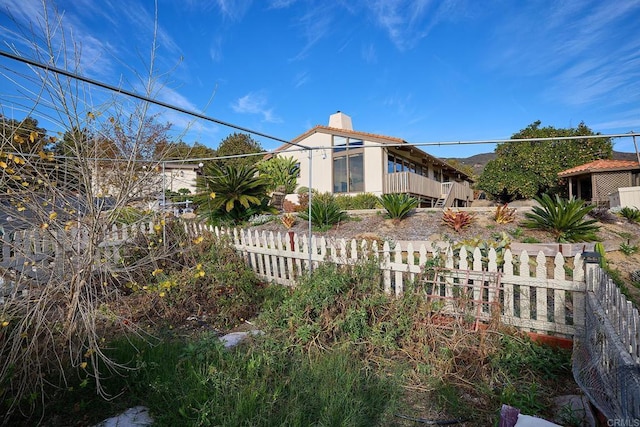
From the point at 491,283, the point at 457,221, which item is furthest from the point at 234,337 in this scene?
the point at 457,221

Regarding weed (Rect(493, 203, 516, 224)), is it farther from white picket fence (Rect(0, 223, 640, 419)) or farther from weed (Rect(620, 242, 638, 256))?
white picket fence (Rect(0, 223, 640, 419))

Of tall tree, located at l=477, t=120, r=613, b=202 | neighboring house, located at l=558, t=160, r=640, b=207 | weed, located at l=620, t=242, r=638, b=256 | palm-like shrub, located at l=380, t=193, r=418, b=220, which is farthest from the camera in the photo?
tall tree, located at l=477, t=120, r=613, b=202

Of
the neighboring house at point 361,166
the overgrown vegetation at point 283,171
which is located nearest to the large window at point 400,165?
the neighboring house at point 361,166

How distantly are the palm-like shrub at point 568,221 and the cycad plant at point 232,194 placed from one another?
7328 millimetres

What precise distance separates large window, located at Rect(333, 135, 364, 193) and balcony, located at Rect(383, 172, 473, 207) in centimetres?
154

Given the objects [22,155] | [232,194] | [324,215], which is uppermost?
[232,194]

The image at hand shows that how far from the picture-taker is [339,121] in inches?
729

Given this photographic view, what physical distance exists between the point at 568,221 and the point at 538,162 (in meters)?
14.6

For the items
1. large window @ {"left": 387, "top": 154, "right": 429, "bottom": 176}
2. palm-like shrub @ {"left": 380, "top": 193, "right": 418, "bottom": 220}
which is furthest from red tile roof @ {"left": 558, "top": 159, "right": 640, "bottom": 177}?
palm-like shrub @ {"left": 380, "top": 193, "right": 418, "bottom": 220}

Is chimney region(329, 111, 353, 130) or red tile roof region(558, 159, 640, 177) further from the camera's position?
chimney region(329, 111, 353, 130)

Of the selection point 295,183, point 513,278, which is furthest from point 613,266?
point 295,183

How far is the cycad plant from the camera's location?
9109 mm

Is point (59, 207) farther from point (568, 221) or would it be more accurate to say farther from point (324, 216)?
point (568, 221)

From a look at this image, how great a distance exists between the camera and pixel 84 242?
104 inches
